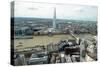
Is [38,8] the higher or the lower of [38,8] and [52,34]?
the higher

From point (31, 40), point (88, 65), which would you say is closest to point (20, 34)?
point (31, 40)

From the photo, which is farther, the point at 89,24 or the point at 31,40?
the point at 89,24

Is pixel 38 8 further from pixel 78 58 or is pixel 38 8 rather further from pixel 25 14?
pixel 78 58

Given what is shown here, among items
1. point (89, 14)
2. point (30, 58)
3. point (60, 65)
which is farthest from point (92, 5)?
point (30, 58)

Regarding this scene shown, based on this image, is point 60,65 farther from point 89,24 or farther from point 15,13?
point 15,13

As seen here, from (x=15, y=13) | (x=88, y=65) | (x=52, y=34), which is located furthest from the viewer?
(x=88, y=65)

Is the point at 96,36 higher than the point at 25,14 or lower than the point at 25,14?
lower

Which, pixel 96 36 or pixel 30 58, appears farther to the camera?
pixel 96 36

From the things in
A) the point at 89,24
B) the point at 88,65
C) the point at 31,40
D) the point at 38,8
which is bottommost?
the point at 88,65

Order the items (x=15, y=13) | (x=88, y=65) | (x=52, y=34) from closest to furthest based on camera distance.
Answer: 1. (x=15, y=13)
2. (x=52, y=34)
3. (x=88, y=65)
